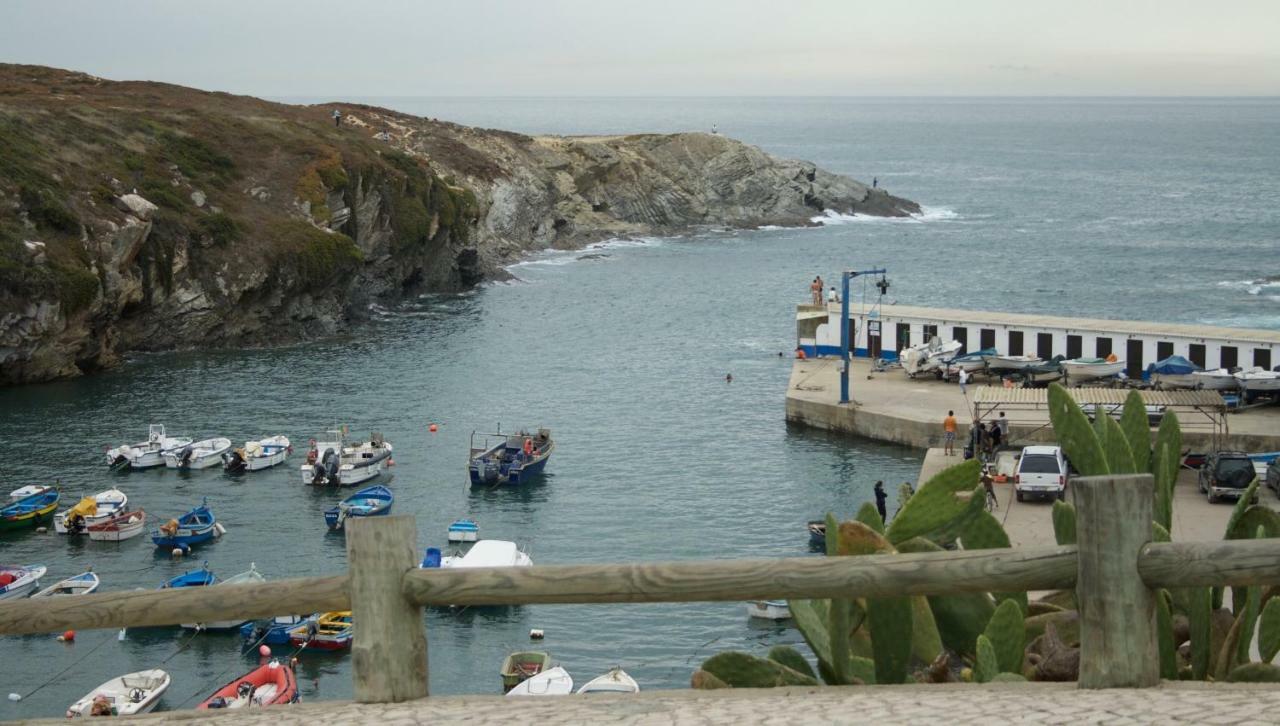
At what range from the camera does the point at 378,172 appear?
10294 cm

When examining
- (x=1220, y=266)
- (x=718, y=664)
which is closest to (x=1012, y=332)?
(x=718, y=664)

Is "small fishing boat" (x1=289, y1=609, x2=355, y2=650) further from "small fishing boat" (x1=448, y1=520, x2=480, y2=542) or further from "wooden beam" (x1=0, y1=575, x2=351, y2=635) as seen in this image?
"wooden beam" (x1=0, y1=575, x2=351, y2=635)

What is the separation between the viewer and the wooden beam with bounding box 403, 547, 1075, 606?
7.19m

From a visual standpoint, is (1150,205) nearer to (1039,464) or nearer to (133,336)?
(133,336)

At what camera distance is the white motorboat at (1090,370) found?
55312mm

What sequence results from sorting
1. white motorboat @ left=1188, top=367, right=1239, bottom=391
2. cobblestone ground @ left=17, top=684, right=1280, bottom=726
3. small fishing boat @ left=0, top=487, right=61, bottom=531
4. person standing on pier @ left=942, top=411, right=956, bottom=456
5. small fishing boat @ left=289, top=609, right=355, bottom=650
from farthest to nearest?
white motorboat @ left=1188, top=367, right=1239, bottom=391 < person standing on pier @ left=942, top=411, right=956, bottom=456 < small fishing boat @ left=0, top=487, right=61, bottom=531 < small fishing boat @ left=289, top=609, right=355, bottom=650 < cobblestone ground @ left=17, top=684, right=1280, bottom=726

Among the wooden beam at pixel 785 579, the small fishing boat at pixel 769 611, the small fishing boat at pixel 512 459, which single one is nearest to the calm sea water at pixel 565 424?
the small fishing boat at pixel 769 611

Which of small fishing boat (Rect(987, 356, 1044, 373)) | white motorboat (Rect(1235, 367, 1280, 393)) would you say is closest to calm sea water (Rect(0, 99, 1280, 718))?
small fishing boat (Rect(987, 356, 1044, 373))

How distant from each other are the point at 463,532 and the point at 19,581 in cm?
1271

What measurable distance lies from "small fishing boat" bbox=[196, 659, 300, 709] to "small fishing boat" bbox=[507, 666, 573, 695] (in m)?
4.74

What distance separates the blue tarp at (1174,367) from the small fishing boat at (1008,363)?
5333mm

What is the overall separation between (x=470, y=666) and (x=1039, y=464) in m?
18.1

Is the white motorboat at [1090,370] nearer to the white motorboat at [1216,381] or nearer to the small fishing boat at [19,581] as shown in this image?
the white motorboat at [1216,381]

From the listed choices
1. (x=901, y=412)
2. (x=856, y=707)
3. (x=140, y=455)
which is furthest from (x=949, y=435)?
(x=856, y=707)
